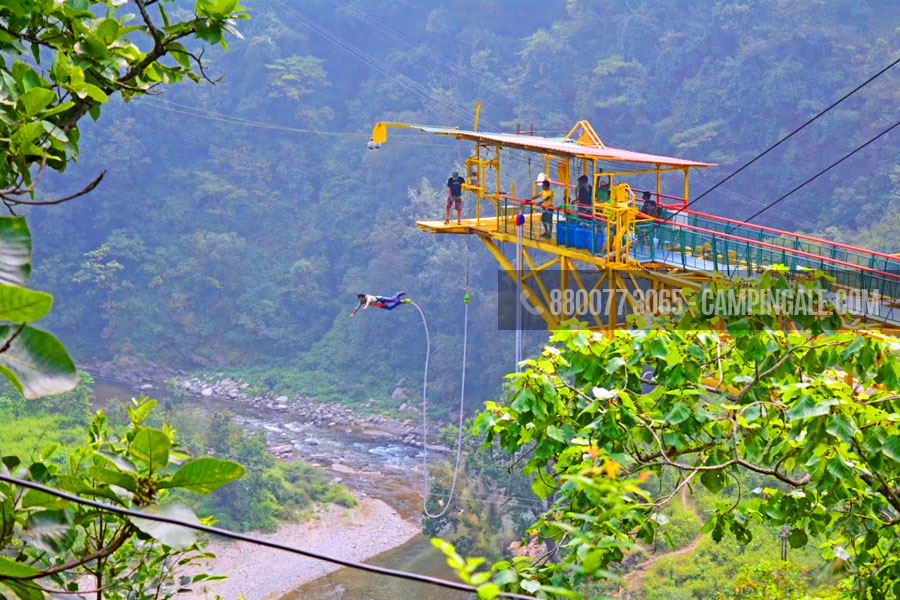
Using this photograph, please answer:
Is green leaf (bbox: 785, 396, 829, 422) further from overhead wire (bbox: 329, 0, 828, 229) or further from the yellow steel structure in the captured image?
overhead wire (bbox: 329, 0, 828, 229)

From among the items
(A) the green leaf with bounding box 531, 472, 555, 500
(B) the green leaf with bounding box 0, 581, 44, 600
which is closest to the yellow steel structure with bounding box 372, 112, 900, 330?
(A) the green leaf with bounding box 531, 472, 555, 500

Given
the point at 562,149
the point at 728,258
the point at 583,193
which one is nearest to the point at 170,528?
the point at 728,258

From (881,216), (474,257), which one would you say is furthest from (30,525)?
(474,257)

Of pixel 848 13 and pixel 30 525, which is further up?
pixel 848 13

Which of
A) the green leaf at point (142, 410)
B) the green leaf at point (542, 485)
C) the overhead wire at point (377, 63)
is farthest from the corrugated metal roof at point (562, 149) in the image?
the overhead wire at point (377, 63)

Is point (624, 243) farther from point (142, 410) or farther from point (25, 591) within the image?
point (25, 591)

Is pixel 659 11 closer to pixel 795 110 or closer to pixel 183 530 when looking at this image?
pixel 795 110

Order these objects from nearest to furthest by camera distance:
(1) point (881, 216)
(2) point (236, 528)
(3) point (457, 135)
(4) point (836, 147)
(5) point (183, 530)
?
(5) point (183, 530) → (3) point (457, 135) → (2) point (236, 528) → (1) point (881, 216) → (4) point (836, 147)
